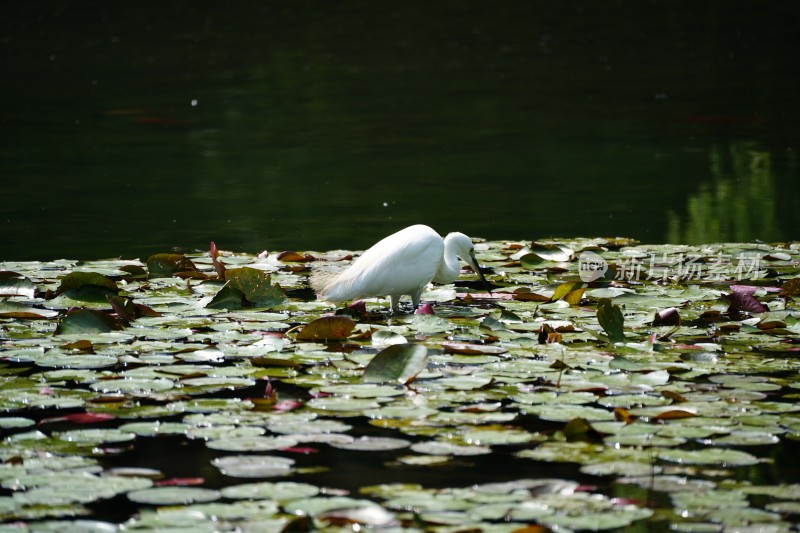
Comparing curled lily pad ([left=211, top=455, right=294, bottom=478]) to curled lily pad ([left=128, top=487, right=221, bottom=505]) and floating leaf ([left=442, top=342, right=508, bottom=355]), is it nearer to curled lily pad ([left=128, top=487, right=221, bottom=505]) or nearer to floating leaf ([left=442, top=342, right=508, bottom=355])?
curled lily pad ([left=128, top=487, right=221, bottom=505])

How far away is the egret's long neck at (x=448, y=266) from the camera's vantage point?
4355 mm

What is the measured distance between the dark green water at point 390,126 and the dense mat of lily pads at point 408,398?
67.5 inches

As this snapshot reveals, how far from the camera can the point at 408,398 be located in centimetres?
307

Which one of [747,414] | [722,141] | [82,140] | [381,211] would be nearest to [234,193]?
[381,211]

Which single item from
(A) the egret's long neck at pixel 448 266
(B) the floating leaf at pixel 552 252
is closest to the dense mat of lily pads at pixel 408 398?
(A) the egret's long neck at pixel 448 266

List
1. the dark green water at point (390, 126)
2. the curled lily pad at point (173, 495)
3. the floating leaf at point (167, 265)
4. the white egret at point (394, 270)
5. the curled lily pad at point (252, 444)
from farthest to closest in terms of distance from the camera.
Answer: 1. the dark green water at point (390, 126)
2. the floating leaf at point (167, 265)
3. the white egret at point (394, 270)
4. the curled lily pad at point (252, 444)
5. the curled lily pad at point (173, 495)

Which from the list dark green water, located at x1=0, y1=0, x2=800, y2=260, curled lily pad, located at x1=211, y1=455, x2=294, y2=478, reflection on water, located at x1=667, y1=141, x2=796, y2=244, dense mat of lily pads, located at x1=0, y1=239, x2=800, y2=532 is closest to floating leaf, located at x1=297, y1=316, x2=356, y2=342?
dense mat of lily pads, located at x1=0, y1=239, x2=800, y2=532

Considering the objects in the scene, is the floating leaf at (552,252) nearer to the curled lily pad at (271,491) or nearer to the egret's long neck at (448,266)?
the egret's long neck at (448,266)

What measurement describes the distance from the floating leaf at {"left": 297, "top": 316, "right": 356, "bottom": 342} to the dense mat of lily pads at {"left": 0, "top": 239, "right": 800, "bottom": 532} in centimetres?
1

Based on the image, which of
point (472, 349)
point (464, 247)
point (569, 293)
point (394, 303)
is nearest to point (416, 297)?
point (394, 303)

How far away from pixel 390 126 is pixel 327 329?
6589mm

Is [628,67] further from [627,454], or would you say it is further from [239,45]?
[627,454]

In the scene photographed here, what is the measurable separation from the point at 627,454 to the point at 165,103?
9241 mm

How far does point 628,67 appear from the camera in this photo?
13.5 m
